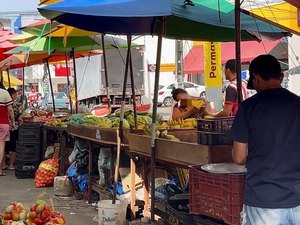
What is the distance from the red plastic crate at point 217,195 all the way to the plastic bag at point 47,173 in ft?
20.4

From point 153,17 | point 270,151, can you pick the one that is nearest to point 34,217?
point 270,151

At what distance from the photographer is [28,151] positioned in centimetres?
1170

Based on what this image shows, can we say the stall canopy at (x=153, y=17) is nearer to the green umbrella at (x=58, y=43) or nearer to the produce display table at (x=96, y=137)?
the produce display table at (x=96, y=137)

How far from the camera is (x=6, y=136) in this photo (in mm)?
11617

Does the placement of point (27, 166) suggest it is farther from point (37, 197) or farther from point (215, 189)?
point (215, 189)

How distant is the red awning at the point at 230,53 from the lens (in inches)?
1018

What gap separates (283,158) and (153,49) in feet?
107

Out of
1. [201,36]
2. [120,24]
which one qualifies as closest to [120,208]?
[120,24]

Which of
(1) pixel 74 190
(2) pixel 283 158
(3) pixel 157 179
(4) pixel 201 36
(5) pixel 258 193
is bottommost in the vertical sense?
(1) pixel 74 190

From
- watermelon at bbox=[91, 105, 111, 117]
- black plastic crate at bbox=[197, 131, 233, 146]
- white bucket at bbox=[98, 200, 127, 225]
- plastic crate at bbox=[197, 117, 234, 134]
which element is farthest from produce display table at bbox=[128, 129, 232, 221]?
watermelon at bbox=[91, 105, 111, 117]

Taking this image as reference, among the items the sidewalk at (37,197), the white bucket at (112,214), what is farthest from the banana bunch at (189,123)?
the sidewalk at (37,197)

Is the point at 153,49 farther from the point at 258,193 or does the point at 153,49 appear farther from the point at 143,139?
the point at 258,193

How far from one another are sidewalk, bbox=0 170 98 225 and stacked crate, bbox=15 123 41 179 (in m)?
0.26

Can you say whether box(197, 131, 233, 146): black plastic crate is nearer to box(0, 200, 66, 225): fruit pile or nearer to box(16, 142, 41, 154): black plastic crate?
box(0, 200, 66, 225): fruit pile
